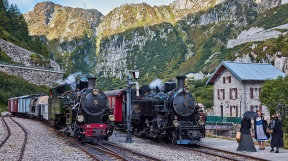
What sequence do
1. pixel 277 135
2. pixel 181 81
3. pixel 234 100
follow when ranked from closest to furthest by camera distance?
pixel 277 135, pixel 181 81, pixel 234 100

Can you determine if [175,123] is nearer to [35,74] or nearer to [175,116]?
[175,116]

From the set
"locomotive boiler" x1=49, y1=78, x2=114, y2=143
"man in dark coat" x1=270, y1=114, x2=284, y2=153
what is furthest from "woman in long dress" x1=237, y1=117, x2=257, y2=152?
"locomotive boiler" x1=49, y1=78, x2=114, y2=143

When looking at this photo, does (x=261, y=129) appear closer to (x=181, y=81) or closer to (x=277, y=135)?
(x=277, y=135)

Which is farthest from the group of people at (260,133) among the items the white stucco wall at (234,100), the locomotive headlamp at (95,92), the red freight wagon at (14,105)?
the red freight wagon at (14,105)

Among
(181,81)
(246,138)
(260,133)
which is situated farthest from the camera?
(181,81)

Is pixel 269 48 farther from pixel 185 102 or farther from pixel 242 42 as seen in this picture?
pixel 185 102

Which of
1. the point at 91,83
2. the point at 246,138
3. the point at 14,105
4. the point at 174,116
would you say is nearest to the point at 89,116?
the point at 91,83

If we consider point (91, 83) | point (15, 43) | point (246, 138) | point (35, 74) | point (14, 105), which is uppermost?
point (15, 43)

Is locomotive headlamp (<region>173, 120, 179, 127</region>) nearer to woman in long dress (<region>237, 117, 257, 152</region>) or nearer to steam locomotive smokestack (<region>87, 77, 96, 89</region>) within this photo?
woman in long dress (<region>237, 117, 257, 152</region>)

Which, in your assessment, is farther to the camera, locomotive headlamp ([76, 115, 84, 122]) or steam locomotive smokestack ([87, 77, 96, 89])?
steam locomotive smokestack ([87, 77, 96, 89])

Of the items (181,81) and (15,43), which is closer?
(181,81)

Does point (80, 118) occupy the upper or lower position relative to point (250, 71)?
lower

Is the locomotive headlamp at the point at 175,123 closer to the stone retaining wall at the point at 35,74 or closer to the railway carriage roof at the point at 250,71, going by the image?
the railway carriage roof at the point at 250,71

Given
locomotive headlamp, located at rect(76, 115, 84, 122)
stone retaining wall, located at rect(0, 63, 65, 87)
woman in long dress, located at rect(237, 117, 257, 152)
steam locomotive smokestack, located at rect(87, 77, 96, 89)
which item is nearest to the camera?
woman in long dress, located at rect(237, 117, 257, 152)
